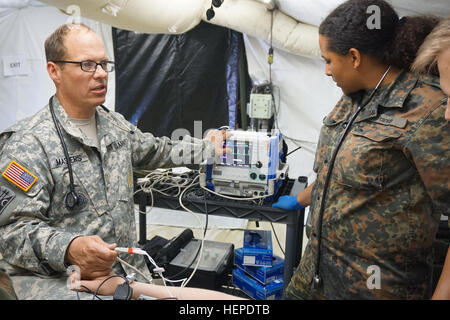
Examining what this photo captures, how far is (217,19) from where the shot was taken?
2955 millimetres

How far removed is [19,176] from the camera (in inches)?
49.7

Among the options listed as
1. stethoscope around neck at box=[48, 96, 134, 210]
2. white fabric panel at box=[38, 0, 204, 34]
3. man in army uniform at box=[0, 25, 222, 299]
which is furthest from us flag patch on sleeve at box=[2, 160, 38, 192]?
white fabric panel at box=[38, 0, 204, 34]

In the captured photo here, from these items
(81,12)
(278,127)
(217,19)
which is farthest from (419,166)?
(278,127)

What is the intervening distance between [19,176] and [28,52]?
298 centimetres

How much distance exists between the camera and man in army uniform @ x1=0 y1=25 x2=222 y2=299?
1.20 m

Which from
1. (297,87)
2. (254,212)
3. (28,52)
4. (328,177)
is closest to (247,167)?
(254,212)

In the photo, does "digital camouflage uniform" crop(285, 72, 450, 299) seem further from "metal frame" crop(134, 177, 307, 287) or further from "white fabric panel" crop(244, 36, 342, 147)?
"white fabric panel" crop(244, 36, 342, 147)

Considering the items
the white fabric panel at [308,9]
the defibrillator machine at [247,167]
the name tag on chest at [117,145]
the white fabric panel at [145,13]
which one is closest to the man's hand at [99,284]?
the name tag on chest at [117,145]

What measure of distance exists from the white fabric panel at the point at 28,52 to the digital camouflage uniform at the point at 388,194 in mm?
2911

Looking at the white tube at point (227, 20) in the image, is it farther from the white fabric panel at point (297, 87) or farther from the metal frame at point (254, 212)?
the metal frame at point (254, 212)

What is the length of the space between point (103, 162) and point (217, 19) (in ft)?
6.23

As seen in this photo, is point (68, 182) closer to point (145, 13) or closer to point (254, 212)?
point (254, 212)

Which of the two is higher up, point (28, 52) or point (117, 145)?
point (28, 52)
